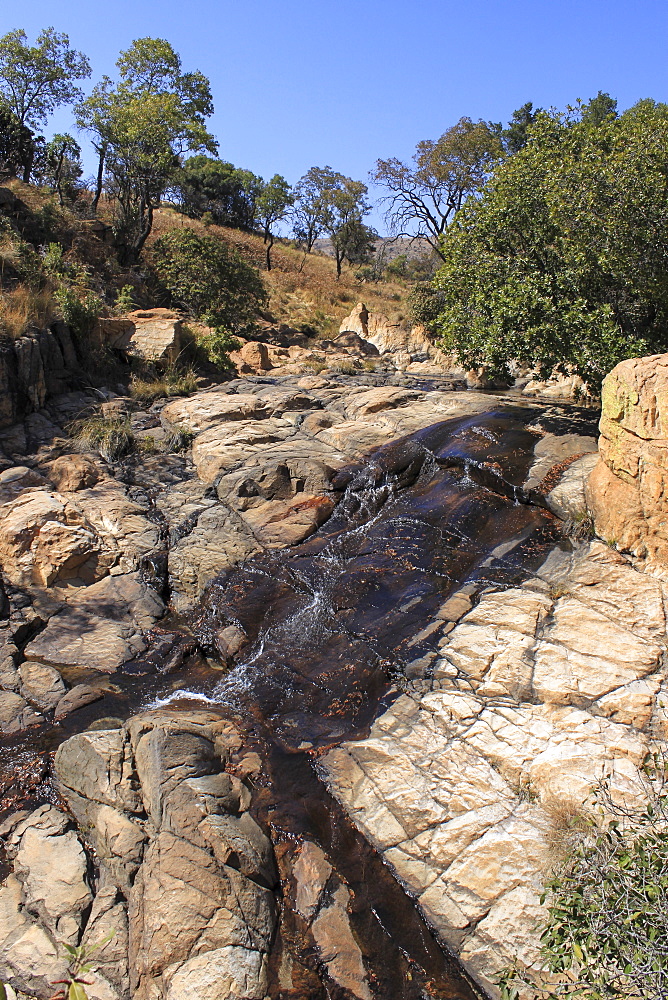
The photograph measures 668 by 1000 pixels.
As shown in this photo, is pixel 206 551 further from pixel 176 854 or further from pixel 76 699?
pixel 176 854

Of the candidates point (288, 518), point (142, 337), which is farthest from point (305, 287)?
point (288, 518)

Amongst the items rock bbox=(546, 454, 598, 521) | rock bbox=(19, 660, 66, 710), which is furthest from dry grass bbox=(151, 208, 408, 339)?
rock bbox=(19, 660, 66, 710)

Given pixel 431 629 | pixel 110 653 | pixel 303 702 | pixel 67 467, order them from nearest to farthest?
1. pixel 303 702
2. pixel 431 629
3. pixel 110 653
4. pixel 67 467

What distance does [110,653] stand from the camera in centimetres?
837

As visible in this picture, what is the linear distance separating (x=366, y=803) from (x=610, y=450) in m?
5.53

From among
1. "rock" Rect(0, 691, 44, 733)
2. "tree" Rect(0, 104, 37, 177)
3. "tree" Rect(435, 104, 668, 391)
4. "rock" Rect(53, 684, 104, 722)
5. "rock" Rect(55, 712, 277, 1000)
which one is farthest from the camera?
"tree" Rect(0, 104, 37, 177)

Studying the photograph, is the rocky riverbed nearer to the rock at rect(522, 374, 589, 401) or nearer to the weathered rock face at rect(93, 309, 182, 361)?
the rock at rect(522, 374, 589, 401)

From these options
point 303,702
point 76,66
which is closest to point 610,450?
point 303,702

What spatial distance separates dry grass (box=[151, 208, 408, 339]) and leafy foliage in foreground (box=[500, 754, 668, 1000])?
78.1 ft

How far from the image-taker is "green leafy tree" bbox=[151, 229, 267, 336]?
858 inches

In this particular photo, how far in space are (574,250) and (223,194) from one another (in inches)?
1381

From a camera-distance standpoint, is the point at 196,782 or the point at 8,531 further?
the point at 8,531

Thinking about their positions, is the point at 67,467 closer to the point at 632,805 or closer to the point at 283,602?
the point at 283,602

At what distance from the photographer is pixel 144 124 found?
2170 cm
